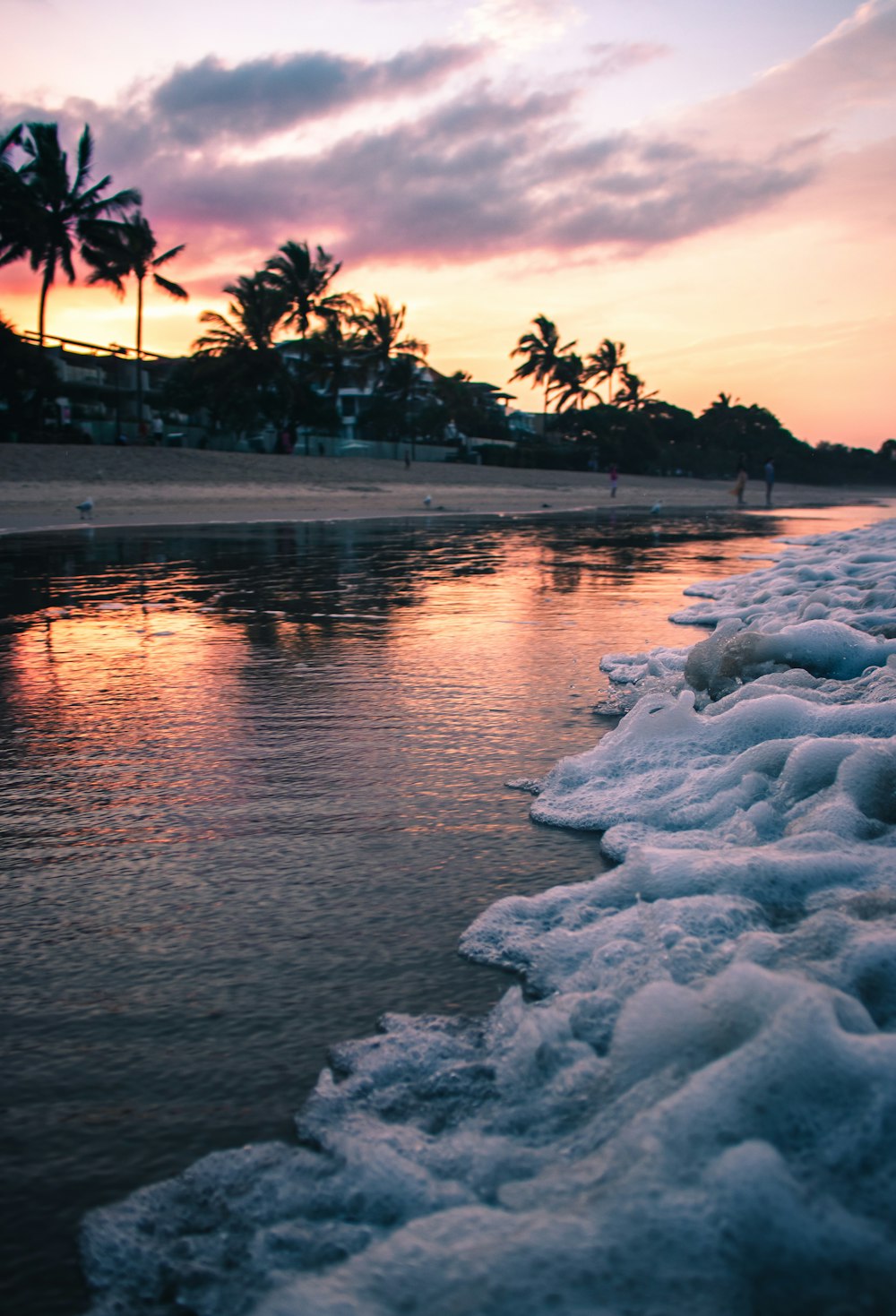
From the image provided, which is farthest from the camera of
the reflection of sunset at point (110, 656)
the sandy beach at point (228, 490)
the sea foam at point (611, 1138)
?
the sandy beach at point (228, 490)

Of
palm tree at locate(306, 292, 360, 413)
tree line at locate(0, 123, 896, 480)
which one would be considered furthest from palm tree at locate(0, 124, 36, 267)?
palm tree at locate(306, 292, 360, 413)


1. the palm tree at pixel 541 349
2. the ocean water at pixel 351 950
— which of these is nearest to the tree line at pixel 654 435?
the palm tree at pixel 541 349

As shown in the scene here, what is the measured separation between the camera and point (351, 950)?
6.75 feet

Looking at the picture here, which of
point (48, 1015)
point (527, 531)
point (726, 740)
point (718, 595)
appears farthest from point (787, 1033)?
point (527, 531)

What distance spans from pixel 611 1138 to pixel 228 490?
28.0 meters

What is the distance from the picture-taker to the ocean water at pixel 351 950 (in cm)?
131

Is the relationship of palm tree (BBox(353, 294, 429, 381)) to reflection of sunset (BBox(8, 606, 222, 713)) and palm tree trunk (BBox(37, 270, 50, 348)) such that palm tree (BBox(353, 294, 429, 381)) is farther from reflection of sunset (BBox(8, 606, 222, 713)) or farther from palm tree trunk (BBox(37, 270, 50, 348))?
reflection of sunset (BBox(8, 606, 222, 713))

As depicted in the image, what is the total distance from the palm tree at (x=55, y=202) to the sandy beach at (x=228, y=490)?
908cm

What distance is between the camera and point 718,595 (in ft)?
27.7

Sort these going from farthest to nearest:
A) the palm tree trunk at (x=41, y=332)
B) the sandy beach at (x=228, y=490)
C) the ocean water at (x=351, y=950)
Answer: the palm tree trunk at (x=41, y=332), the sandy beach at (x=228, y=490), the ocean water at (x=351, y=950)

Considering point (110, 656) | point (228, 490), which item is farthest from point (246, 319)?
point (110, 656)

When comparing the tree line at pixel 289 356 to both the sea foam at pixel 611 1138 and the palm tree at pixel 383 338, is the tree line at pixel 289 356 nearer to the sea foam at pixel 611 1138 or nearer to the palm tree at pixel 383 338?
the palm tree at pixel 383 338

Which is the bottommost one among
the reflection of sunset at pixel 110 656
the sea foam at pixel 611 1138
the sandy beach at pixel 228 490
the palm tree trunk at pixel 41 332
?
the sea foam at pixel 611 1138

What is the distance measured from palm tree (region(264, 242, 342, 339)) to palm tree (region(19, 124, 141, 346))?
7.43m
